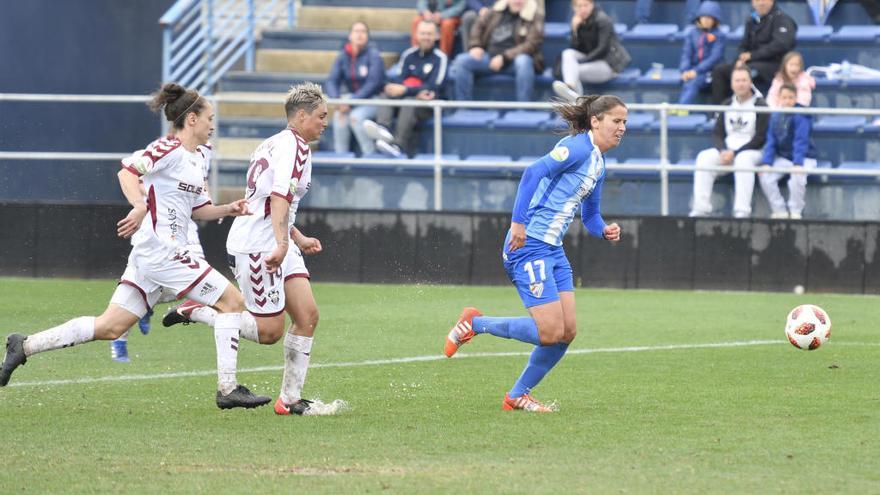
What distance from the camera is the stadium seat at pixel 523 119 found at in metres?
18.8

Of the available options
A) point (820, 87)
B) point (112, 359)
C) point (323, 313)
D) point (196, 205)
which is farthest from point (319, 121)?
point (820, 87)

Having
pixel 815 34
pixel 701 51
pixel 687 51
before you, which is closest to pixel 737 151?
pixel 701 51

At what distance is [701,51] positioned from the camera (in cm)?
1920

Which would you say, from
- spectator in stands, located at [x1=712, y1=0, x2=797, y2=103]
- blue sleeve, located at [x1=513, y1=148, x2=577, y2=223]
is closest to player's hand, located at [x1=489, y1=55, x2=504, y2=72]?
spectator in stands, located at [x1=712, y1=0, x2=797, y2=103]

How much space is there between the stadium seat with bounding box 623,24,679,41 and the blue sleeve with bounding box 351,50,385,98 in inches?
136

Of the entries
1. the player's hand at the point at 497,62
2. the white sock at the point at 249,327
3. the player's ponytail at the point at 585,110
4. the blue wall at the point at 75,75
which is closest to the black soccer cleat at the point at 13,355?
the white sock at the point at 249,327

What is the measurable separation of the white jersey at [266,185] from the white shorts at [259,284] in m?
0.05

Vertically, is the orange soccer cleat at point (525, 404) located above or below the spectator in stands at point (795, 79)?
below

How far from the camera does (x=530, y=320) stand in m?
8.79

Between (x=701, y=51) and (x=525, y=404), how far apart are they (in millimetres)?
11327

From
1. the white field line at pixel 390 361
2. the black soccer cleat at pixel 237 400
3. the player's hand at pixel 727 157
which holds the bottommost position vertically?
the white field line at pixel 390 361

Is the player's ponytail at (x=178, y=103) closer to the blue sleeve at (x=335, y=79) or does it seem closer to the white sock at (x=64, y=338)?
the white sock at (x=64, y=338)

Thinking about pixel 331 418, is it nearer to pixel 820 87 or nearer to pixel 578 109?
pixel 578 109

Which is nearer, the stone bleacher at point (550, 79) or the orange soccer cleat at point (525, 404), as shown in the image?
the orange soccer cleat at point (525, 404)
